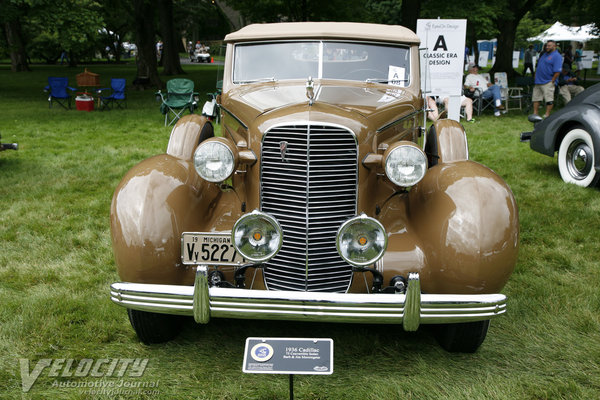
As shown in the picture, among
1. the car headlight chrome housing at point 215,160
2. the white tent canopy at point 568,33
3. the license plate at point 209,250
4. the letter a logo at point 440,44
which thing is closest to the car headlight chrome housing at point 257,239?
the license plate at point 209,250

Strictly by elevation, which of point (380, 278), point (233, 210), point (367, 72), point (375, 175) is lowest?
point (380, 278)

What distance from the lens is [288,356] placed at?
2531 mm

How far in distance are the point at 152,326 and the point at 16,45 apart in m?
32.2

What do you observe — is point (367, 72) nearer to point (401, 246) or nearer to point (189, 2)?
point (401, 246)

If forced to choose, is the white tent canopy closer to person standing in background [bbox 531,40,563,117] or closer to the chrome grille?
person standing in background [bbox 531,40,563,117]

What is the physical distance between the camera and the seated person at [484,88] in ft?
47.7

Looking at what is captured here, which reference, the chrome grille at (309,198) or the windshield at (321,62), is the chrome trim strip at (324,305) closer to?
the chrome grille at (309,198)

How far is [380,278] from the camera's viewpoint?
3174mm

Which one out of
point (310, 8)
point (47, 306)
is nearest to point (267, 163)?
point (47, 306)

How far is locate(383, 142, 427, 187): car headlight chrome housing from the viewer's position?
3137 mm

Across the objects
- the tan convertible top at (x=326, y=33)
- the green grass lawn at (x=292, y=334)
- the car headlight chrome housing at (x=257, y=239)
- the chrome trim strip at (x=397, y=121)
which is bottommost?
the green grass lawn at (x=292, y=334)

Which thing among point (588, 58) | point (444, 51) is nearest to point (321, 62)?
point (444, 51)

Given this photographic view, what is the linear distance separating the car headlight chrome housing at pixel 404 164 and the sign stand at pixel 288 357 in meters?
1.10

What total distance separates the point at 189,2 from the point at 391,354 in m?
42.5
